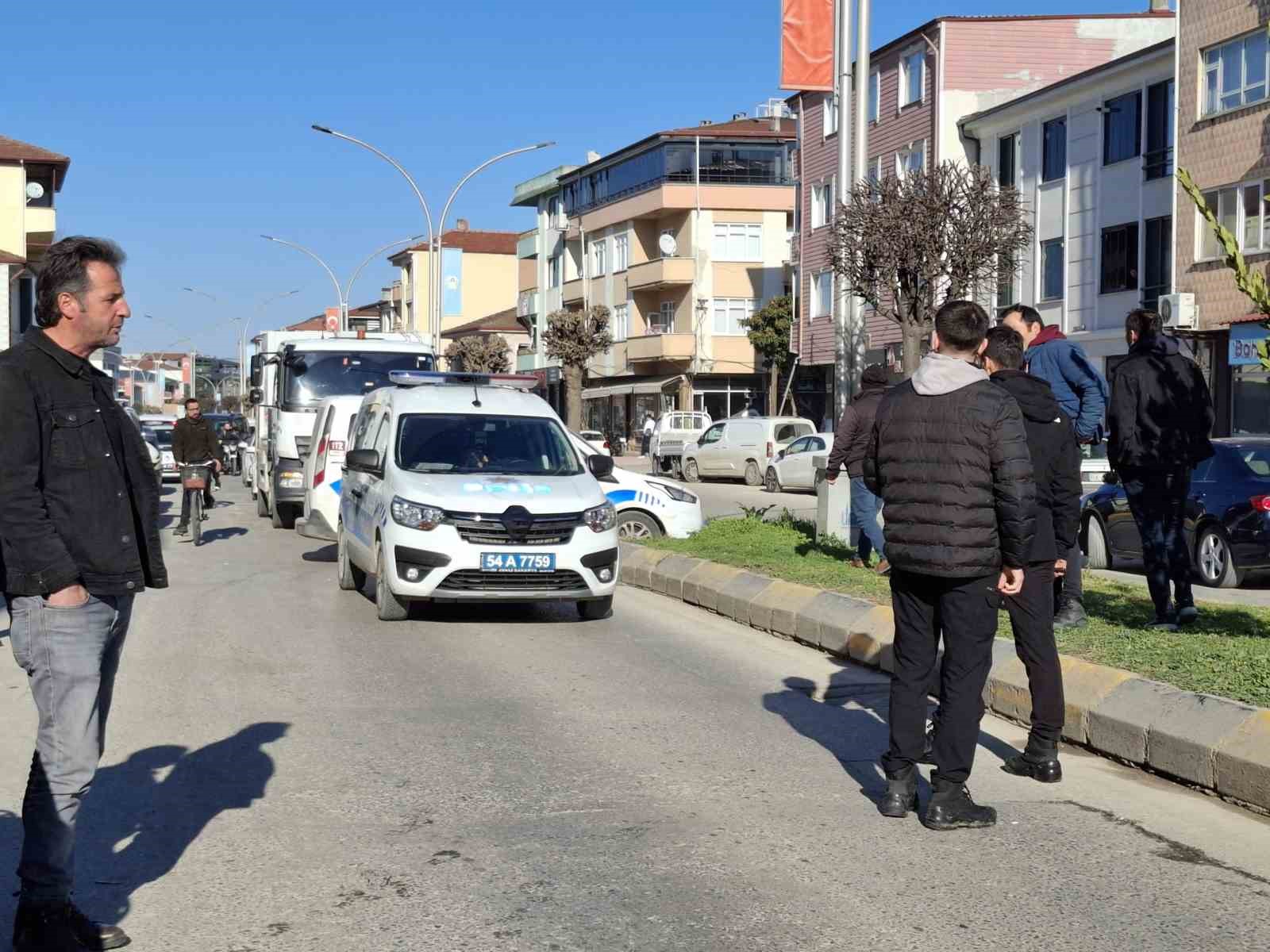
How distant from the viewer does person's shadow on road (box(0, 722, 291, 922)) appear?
5273 millimetres

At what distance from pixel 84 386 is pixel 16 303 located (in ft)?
202

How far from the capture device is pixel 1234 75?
3212 cm

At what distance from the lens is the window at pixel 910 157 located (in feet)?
146

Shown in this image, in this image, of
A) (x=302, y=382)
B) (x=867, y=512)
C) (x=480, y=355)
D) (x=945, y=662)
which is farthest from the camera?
(x=480, y=355)

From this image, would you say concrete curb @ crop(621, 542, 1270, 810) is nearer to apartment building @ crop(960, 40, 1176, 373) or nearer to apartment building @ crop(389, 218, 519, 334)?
apartment building @ crop(960, 40, 1176, 373)

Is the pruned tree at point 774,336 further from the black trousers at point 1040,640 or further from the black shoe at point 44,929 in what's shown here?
the black shoe at point 44,929

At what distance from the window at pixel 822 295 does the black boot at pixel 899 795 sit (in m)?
45.5

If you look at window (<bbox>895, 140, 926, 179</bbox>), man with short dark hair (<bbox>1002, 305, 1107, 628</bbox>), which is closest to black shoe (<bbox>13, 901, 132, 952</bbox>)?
A: man with short dark hair (<bbox>1002, 305, 1107, 628</bbox>)

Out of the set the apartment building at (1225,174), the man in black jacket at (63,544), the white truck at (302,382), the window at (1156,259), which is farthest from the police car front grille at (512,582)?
the window at (1156,259)

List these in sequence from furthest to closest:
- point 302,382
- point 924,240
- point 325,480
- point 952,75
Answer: point 952,75
point 924,240
point 302,382
point 325,480

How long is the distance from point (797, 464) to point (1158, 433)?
25.0 metres

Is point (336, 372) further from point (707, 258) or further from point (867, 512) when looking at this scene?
point (707, 258)

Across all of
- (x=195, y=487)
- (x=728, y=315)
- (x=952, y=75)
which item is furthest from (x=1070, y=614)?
(x=728, y=315)

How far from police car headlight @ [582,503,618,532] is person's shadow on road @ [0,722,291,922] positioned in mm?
4472
